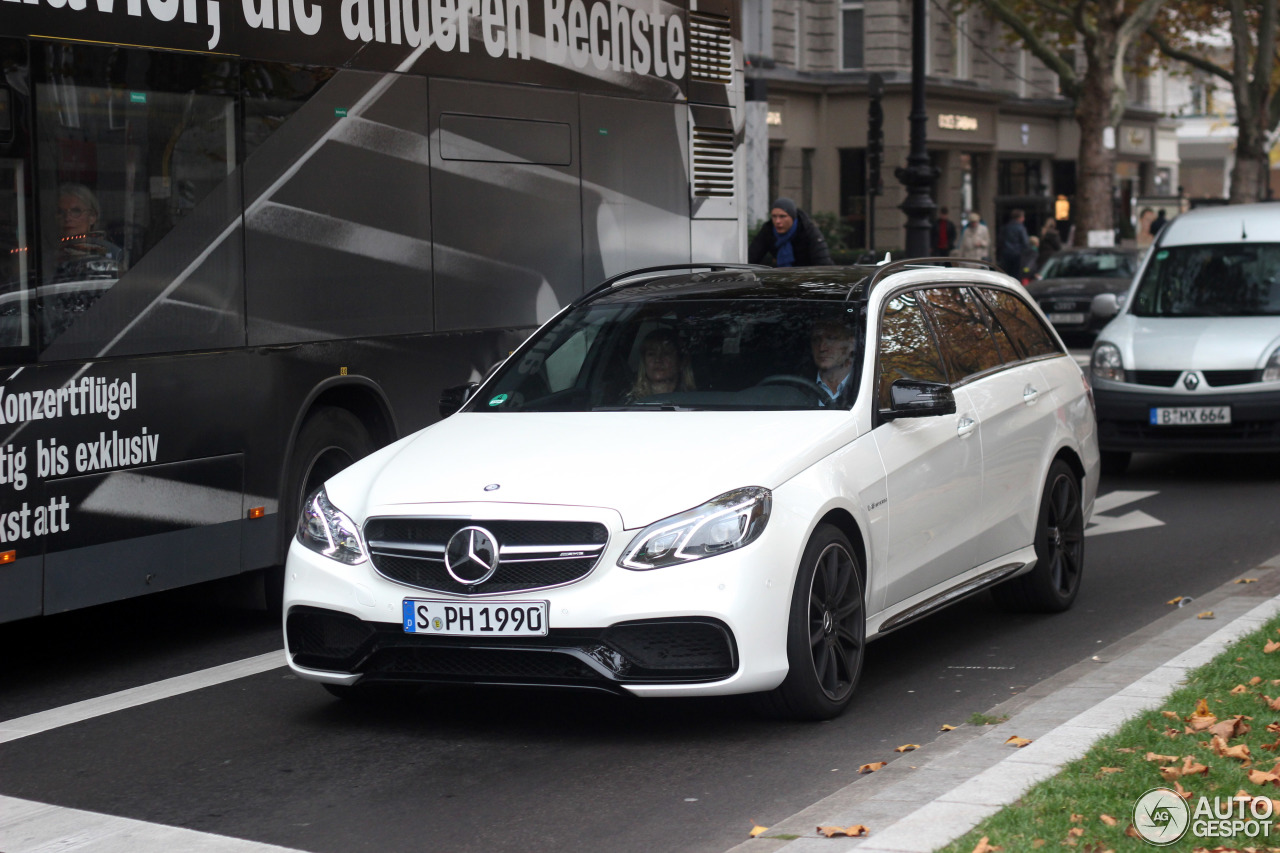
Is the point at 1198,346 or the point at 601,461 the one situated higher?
the point at 601,461

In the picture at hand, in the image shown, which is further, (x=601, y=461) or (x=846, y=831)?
(x=601, y=461)

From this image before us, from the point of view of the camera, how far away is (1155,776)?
5301 mm

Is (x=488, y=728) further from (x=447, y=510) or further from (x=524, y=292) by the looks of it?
(x=524, y=292)

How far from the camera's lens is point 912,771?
5758mm

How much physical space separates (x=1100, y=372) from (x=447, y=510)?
349 inches

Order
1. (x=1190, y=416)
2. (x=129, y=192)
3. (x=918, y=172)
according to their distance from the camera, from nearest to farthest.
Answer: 1. (x=129, y=192)
2. (x=1190, y=416)
3. (x=918, y=172)

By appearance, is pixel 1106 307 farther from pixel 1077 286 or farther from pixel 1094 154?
pixel 1094 154

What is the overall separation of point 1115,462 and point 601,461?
29.1 feet

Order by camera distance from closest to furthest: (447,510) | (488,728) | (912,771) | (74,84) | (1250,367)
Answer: (912,771), (447,510), (488,728), (74,84), (1250,367)

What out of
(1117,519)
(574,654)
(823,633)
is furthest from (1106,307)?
(574,654)

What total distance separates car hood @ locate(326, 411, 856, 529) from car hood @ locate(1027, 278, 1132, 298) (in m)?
21.6

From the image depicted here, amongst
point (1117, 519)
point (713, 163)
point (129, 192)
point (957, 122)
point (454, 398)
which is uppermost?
point (957, 122)

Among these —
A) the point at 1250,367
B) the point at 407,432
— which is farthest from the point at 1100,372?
the point at 407,432

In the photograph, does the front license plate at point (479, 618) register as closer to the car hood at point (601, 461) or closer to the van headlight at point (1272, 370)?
the car hood at point (601, 461)
